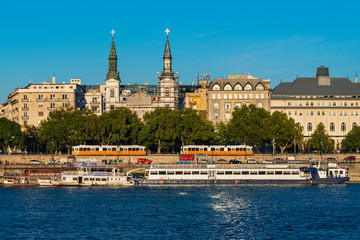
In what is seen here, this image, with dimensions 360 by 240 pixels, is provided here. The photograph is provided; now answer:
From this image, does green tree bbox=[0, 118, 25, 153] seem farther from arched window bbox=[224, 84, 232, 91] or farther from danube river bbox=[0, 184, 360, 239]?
arched window bbox=[224, 84, 232, 91]

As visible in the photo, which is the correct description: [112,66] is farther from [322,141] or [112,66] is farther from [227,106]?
[322,141]

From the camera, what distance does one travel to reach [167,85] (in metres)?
186

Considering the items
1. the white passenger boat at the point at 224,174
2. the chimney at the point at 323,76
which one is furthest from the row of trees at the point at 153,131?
the white passenger boat at the point at 224,174

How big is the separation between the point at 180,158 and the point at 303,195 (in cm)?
4271

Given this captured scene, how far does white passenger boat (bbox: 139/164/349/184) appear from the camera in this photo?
11344 cm

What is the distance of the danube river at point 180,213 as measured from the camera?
221 feet

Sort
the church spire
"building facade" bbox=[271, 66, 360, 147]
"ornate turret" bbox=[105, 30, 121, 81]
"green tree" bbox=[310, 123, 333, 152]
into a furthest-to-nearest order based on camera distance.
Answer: "ornate turret" bbox=[105, 30, 121, 81] → the church spire → "building facade" bbox=[271, 66, 360, 147] → "green tree" bbox=[310, 123, 333, 152]

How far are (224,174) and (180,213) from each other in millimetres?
35779

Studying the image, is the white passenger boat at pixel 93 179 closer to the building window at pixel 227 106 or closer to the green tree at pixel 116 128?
the green tree at pixel 116 128

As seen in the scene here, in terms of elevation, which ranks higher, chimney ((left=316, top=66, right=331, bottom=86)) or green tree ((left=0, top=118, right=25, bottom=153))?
chimney ((left=316, top=66, right=331, bottom=86))

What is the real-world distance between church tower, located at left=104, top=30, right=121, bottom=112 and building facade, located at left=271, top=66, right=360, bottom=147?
45148 mm

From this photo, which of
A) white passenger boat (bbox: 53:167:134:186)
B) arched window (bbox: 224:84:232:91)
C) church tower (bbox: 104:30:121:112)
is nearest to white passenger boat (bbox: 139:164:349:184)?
white passenger boat (bbox: 53:167:134:186)

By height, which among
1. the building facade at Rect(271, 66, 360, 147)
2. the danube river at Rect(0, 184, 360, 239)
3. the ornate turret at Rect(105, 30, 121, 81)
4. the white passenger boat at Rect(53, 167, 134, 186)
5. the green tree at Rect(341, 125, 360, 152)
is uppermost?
the ornate turret at Rect(105, 30, 121, 81)

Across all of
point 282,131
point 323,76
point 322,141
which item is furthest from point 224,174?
point 323,76
